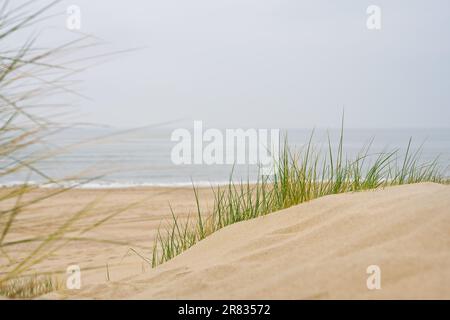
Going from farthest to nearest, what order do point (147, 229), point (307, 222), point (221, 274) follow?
1. point (147, 229)
2. point (307, 222)
3. point (221, 274)

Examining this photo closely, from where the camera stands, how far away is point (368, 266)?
1.89 m

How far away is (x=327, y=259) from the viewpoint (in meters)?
2.05

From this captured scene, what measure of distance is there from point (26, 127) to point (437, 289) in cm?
158

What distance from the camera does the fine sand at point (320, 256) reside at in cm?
182

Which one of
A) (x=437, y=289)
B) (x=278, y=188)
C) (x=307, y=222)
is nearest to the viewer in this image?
(x=437, y=289)

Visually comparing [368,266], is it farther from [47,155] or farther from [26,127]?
[26,127]

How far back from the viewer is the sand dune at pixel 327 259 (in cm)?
182

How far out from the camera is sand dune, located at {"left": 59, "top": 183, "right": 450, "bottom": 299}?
5.96 feet

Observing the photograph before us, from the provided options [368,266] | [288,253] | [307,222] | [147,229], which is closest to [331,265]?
[368,266]

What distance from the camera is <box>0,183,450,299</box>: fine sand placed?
1.82 metres

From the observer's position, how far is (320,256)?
6.93 ft

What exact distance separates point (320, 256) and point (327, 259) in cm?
6

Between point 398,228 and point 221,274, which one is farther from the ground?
point 398,228
